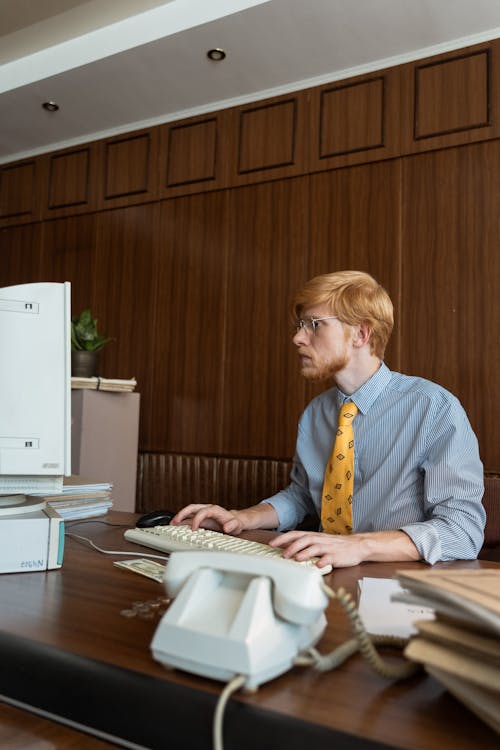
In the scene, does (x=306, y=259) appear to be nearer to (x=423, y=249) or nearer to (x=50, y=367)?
(x=423, y=249)

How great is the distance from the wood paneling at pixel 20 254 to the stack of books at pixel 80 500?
3643 mm

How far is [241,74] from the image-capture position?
394cm

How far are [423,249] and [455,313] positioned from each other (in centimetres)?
40

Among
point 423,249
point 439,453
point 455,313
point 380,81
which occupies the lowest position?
point 439,453

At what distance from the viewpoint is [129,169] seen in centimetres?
468

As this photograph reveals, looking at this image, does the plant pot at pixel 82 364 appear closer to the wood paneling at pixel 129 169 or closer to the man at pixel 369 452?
the wood paneling at pixel 129 169

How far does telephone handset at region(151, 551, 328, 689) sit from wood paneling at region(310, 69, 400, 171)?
336cm

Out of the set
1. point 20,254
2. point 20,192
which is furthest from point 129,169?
point 20,254

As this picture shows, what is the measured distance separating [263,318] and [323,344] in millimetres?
2052

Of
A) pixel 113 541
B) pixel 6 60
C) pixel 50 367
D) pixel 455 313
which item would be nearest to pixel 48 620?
pixel 50 367

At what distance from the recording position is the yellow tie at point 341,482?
189cm

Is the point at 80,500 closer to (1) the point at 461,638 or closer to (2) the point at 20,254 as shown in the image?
(1) the point at 461,638

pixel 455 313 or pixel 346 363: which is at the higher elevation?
pixel 455 313

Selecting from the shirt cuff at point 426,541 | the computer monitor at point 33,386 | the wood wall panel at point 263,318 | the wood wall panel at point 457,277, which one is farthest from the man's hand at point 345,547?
the wood wall panel at point 263,318
